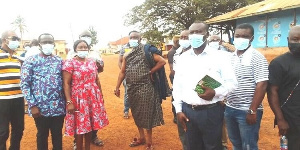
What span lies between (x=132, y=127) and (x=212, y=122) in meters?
3.54

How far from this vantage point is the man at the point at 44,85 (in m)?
3.53

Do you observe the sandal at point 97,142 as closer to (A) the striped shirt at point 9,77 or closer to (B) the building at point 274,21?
(A) the striped shirt at point 9,77

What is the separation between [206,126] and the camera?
103 inches

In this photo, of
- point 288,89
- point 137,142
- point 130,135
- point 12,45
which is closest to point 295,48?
point 288,89

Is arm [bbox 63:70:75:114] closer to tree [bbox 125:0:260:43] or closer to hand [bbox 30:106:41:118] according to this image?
hand [bbox 30:106:41:118]

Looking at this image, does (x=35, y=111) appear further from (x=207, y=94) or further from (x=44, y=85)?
(x=207, y=94)

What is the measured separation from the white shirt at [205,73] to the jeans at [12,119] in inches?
99.2

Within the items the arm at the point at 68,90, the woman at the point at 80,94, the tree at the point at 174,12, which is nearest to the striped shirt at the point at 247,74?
the woman at the point at 80,94

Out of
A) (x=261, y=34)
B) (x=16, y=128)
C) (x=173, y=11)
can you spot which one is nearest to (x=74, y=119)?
(x=16, y=128)

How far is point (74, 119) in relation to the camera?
12.6ft

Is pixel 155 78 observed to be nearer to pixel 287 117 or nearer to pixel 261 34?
pixel 287 117

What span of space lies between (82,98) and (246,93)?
2241mm

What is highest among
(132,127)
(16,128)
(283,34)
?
(283,34)

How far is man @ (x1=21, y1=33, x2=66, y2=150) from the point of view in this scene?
353 centimetres
